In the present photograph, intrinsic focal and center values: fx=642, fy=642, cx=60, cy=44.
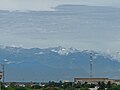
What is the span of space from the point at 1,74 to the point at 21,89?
600 inches

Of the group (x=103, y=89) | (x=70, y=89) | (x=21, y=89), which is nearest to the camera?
(x=21, y=89)

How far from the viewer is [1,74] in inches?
5832

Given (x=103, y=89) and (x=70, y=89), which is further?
(x=103, y=89)

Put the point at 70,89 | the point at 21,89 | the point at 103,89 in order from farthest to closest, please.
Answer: the point at 103,89 < the point at 70,89 < the point at 21,89

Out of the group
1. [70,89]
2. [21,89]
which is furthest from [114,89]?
[21,89]

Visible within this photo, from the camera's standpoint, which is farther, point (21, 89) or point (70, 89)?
point (70, 89)

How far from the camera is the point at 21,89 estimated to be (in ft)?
440

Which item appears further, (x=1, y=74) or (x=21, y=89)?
(x=1, y=74)

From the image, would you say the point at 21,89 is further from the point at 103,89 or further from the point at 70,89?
the point at 103,89

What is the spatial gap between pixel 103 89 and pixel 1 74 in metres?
25.0

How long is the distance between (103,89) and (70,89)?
539 inches

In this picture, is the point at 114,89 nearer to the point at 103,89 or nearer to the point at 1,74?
the point at 103,89

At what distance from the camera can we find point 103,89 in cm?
15412

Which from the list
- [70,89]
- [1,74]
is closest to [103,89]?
[70,89]
